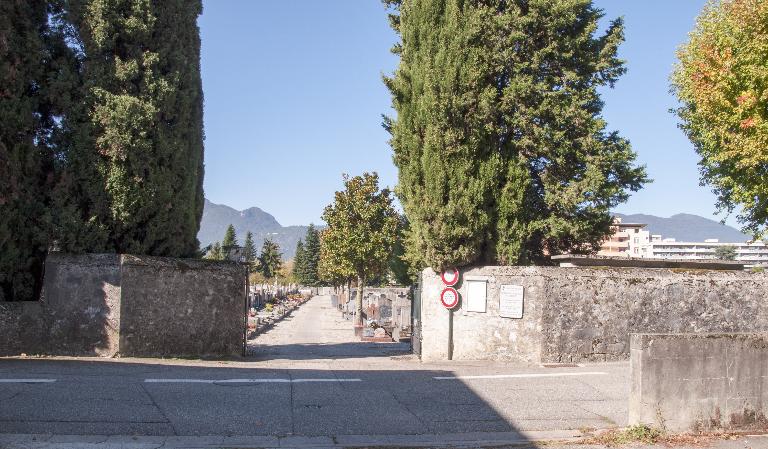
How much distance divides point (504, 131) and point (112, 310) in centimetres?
919

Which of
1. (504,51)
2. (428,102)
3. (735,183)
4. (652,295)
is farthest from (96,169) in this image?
(735,183)

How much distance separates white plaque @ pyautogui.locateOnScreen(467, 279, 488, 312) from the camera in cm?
1380

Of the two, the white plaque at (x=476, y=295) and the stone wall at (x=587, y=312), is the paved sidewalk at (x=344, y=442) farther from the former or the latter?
the white plaque at (x=476, y=295)

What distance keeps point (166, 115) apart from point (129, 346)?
4.80 meters

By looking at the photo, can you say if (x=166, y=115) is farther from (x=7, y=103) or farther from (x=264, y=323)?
(x=264, y=323)

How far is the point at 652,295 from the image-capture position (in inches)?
539

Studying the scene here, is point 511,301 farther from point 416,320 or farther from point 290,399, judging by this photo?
point 290,399

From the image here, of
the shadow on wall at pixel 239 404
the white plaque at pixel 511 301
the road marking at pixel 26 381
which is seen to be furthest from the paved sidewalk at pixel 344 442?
the white plaque at pixel 511 301

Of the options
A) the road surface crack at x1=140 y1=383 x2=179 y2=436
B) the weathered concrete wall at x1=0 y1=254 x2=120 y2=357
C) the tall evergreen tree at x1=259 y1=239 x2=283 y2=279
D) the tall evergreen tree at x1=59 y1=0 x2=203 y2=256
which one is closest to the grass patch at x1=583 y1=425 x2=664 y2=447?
the road surface crack at x1=140 y1=383 x2=179 y2=436

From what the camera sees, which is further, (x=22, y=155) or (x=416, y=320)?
(x=416, y=320)

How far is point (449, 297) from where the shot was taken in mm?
14117

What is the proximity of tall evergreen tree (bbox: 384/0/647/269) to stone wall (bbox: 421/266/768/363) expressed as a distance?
1.34 metres

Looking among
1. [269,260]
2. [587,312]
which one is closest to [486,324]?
[587,312]

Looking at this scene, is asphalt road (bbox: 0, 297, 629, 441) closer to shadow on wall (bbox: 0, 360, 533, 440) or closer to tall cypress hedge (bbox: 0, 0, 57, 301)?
shadow on wall (bbox: 0, 360, 533, 440)
